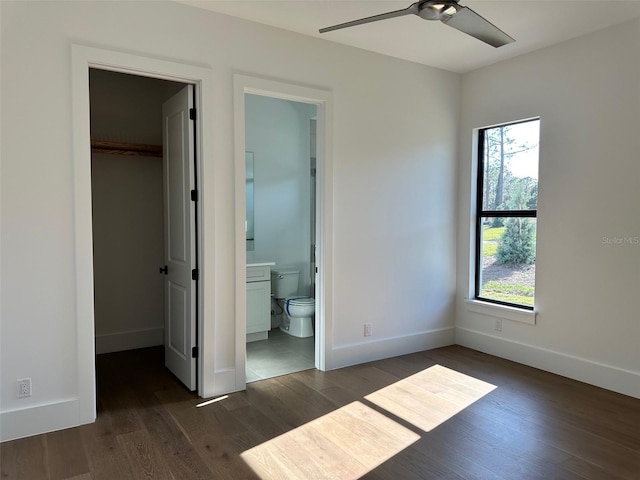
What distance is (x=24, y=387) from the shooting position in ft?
8.86

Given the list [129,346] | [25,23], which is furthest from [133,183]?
[25,23]

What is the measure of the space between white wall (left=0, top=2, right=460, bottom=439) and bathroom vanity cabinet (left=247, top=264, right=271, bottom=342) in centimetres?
108

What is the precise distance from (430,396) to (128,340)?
9.84ft

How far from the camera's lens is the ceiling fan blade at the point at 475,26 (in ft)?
7.73

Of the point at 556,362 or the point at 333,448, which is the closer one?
the point at 333,448

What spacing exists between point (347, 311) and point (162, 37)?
261cm

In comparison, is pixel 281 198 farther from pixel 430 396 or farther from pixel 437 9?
pixel 437 9

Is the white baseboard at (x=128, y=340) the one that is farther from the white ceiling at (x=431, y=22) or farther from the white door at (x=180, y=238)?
the white ceiling at (x=431, y=22)

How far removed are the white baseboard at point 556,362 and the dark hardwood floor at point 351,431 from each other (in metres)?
0.11

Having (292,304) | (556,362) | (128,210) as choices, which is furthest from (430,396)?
(128,210)

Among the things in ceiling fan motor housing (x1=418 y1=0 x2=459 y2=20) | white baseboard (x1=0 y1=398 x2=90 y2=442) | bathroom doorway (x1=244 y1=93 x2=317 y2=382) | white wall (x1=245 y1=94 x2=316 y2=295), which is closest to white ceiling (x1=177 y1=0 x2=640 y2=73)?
ceiling fan motor housing (x1=418 y1=0 x2=459 y2=20)

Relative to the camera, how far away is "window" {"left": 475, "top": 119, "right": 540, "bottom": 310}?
4.15m

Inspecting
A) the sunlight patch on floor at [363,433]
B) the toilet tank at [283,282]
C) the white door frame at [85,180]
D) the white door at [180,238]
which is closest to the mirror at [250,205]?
the toilet tank at [283,282]

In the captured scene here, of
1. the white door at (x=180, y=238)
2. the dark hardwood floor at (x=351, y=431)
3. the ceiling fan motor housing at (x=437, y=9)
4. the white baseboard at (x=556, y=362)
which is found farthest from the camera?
the white baseboard at (x=556, y=362)
